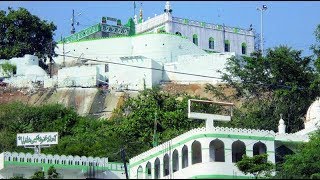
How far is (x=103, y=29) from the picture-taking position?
83.2 meters

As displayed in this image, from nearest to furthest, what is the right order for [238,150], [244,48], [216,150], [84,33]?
[216,150], [238,150], [244,48], [84,33]

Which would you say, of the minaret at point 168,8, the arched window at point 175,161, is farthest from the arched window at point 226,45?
the arched window at point 175,161

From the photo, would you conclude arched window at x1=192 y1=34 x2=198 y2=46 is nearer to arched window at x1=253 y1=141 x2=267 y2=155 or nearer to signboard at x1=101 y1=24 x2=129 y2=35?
signboard at x1=101 y1=24 x2=129 y2=35

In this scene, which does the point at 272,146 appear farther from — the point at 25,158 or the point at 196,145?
the point at 25,158

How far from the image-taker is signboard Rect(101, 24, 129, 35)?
274ft

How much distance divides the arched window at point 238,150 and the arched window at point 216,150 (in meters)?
0.71

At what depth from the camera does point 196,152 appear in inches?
1796

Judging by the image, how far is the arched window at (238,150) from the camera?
45.5 metres

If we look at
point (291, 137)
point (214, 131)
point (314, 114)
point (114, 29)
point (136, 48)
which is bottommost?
point (291, 137)

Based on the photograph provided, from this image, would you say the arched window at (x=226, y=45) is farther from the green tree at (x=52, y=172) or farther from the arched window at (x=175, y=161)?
the green tree at (x=52, y=172)

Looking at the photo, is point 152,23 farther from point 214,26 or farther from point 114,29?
point 214,26

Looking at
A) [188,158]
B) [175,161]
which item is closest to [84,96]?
[175,161]

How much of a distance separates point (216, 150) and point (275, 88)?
15.9m

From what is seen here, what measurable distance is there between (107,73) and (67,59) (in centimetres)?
771
